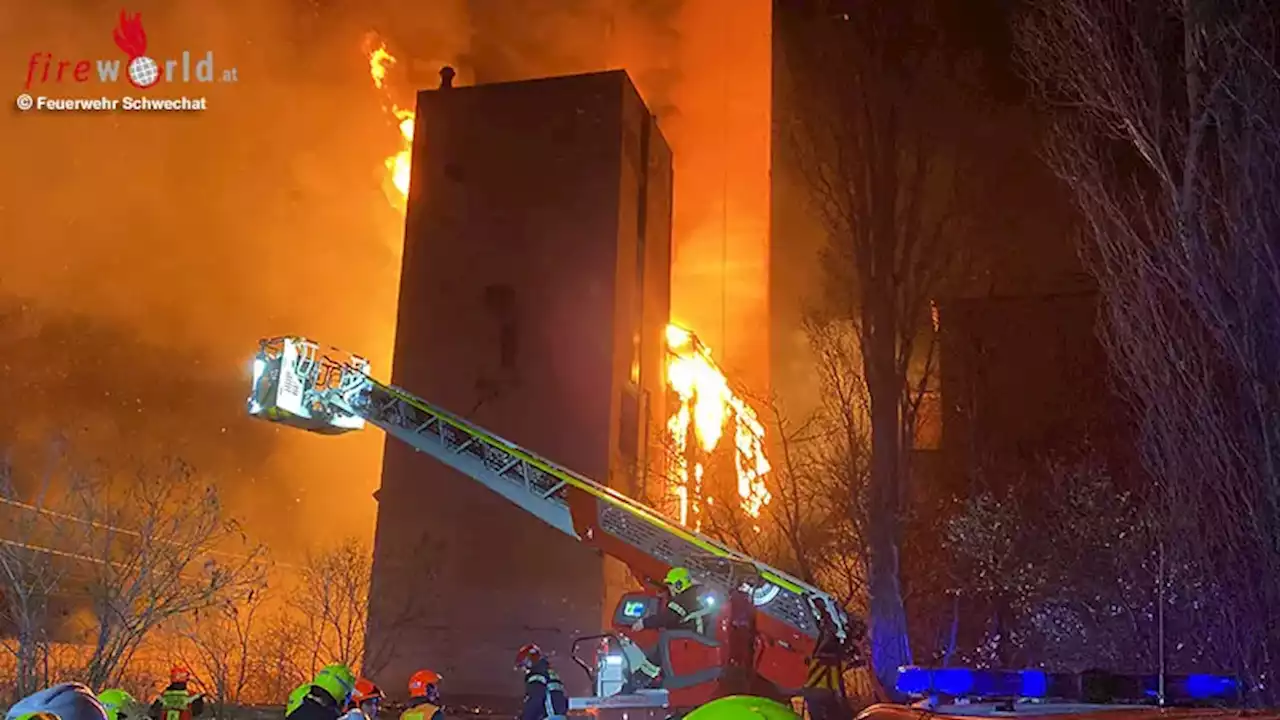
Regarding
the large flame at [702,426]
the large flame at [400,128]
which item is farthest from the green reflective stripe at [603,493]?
the large flame at [400,128]

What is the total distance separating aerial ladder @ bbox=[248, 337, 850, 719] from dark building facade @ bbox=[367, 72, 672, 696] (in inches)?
447

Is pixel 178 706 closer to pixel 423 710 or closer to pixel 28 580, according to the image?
pixel 423 710

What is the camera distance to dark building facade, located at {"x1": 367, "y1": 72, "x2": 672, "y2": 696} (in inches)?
998

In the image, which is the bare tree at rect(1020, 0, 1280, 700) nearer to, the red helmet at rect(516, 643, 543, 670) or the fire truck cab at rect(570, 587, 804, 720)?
the fire truck cab at rect(570, 587, 804, 720)

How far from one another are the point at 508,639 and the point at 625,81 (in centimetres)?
1473

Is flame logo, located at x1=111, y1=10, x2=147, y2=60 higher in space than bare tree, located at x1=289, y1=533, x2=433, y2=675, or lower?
higher

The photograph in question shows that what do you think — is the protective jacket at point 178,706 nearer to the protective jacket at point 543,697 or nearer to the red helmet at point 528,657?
the red helmet at point 528,657

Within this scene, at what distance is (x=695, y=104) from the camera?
32.4 m

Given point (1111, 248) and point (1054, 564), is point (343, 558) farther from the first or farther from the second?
point (1111, 248)

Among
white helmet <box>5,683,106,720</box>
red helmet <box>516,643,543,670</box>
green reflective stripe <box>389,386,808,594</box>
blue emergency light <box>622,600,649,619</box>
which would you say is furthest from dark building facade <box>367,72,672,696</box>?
white helmet <box>5,683,106,720</box>

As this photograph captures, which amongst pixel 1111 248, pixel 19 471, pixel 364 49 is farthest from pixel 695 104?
pixel 1111 248

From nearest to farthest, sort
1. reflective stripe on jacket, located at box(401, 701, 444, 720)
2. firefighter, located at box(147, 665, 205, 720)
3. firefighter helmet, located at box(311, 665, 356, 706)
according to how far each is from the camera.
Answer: firefighter helmet, located at box(311, 665, 356, 706)
reflective stripe on jacket, located at box(401, 701, 444, 720)
firefighter, located at box(147, 665, 205, 720)

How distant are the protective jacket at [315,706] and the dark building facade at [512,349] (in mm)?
19572

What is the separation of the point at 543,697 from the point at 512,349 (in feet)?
65.6
